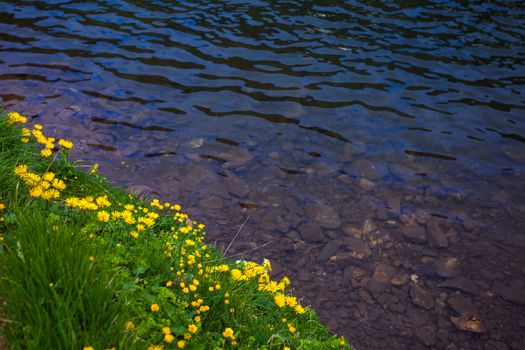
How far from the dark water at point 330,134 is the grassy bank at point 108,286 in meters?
1.62

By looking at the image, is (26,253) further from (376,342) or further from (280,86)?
(280,86)

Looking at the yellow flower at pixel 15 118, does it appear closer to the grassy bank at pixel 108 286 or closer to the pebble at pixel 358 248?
the grassy bank at pixel 108 286

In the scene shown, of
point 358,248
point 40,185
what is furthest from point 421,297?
point 40,185

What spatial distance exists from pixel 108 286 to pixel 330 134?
7.00 meters

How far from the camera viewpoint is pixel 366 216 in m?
7.52

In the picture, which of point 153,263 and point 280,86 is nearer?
point 153,263

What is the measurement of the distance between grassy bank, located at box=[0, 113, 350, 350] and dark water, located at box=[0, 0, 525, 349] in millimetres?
1621

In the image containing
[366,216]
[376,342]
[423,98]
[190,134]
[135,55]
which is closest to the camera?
[376,342]

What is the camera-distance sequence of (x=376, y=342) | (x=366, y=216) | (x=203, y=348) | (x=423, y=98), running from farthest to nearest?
(x=423, y=98) → (x=366, y=216) → (x=376, y=342) → (x=203, y=348)

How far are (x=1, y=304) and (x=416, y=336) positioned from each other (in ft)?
14.6

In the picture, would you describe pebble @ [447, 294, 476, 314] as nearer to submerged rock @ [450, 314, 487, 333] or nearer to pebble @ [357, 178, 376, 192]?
submerged rock @ [450, 314, 487, 333]

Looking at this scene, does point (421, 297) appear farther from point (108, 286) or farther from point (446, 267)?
point (108, 286)

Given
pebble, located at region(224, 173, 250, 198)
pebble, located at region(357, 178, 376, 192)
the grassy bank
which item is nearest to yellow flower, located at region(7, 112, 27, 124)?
the grassy bank

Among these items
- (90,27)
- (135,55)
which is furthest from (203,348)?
(90,27)
